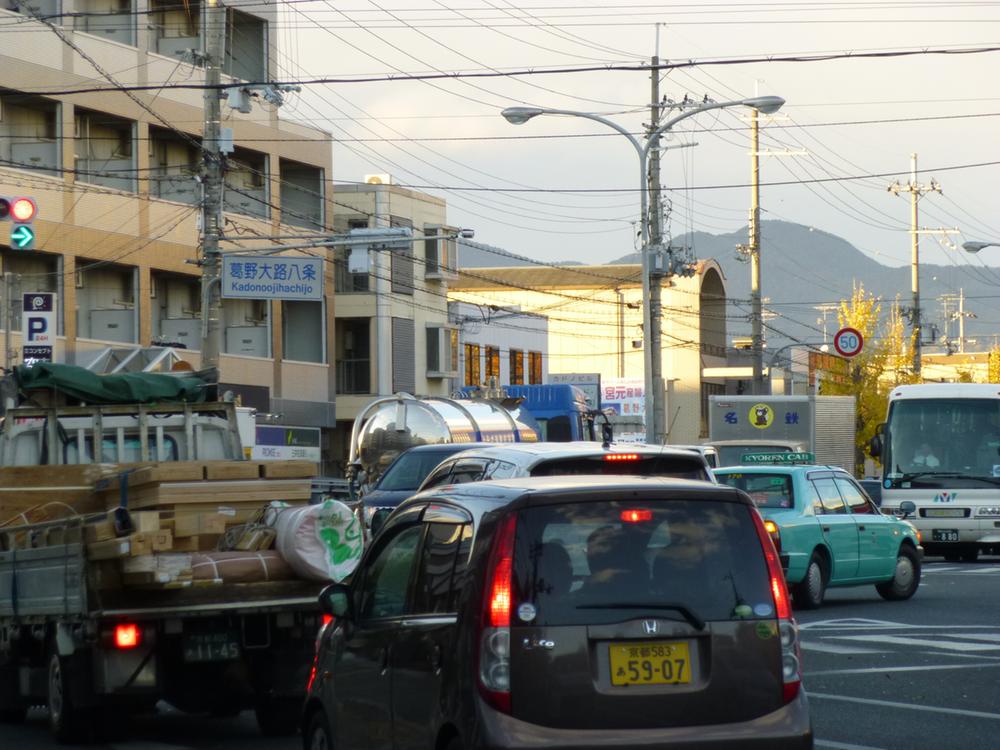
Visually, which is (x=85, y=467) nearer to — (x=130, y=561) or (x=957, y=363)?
(x=130, y=561)

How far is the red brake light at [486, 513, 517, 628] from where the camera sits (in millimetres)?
6555

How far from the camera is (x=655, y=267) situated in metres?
39.3

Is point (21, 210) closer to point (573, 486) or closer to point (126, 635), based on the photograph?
point (126, 635)

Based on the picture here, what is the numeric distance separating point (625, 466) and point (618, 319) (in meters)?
75.3

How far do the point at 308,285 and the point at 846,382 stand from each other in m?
49.5


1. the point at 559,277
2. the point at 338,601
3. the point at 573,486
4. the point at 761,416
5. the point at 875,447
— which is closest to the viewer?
the point at 573,486

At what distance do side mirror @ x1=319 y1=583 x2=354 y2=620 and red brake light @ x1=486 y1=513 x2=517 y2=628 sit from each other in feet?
5.30

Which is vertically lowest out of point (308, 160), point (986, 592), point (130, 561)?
point (986, 592)

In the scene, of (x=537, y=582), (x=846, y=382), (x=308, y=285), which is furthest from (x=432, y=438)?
(x=846, y=382)

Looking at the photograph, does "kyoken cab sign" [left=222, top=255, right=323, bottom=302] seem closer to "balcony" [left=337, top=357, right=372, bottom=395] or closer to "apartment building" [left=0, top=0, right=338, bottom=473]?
"apartment building" [left=0, top=0, right=338, bottom=473]

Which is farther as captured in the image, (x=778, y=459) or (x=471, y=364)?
(x=471, y=364)

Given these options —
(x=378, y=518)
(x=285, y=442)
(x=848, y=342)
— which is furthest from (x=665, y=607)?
(x=848, y=342)

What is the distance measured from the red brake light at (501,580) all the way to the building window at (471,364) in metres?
59.6

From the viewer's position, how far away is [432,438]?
3147cm
